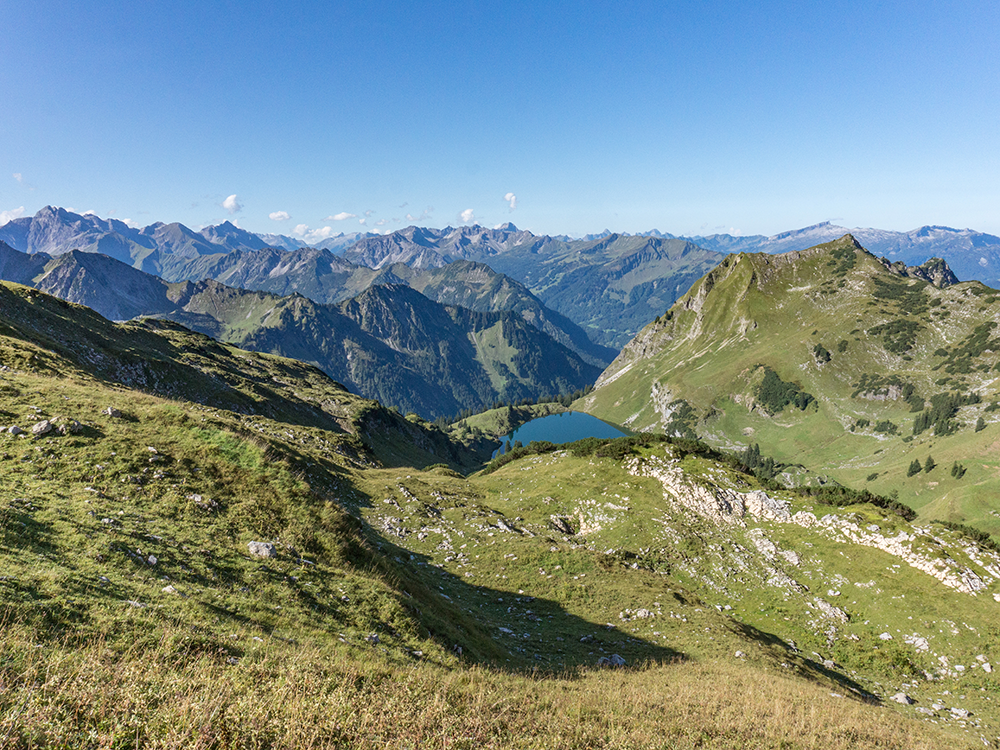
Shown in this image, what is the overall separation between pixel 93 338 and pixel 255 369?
217ft

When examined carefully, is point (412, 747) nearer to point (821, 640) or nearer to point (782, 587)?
point (821, 640)

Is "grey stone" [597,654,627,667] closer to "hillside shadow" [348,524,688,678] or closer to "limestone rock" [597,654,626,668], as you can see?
"limestone rock" [597,654,626,668]

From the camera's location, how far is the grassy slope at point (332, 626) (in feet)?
24.5

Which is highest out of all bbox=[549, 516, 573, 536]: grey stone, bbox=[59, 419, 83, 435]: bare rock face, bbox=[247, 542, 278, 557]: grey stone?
bbox=[59, 419, 83, 435]: bare rock face

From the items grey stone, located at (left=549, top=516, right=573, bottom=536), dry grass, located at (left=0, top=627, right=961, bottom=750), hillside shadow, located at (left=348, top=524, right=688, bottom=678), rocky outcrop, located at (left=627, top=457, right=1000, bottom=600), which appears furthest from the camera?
grey stone, located at (left=549, top=516, right=573, bottom=536)

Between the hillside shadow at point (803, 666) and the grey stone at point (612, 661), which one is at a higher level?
the grey stone at point (612, 661)

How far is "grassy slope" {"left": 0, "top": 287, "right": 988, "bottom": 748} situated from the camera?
7473 mm

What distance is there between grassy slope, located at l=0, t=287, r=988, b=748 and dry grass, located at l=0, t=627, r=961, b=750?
5 cm

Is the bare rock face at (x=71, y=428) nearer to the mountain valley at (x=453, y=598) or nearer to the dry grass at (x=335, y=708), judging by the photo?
the mountain valley at (x=453, y=598)

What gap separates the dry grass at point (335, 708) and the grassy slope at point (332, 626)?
47 millimetres

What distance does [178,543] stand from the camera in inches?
544

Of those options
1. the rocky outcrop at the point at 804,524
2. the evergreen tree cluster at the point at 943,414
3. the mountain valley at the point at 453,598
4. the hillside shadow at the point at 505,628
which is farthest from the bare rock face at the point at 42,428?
the evergreen tree cluster at the point at 943,414

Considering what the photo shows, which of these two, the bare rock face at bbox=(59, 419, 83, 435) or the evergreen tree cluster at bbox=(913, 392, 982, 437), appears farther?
the evergreen tree cluster at bbox=(913, 392, 982, 437)

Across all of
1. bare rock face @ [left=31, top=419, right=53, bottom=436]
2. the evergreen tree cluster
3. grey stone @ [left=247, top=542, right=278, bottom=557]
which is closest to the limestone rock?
grey stone @ [left=247, top=542, right=278, bottom=557]
